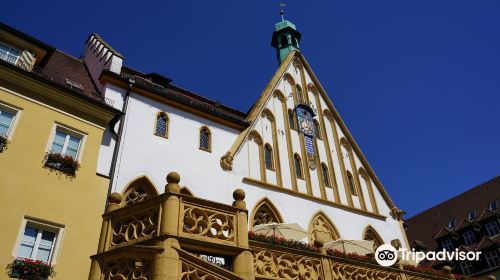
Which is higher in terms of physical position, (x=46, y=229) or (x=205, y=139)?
(x=205, y=139)

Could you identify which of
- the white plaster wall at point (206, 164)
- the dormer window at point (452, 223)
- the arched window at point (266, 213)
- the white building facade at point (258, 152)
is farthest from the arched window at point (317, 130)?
the dormer window at point (452, 223)

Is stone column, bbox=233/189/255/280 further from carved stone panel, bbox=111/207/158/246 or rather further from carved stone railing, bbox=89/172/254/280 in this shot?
carved stone panel, bbox=111/207/158/246

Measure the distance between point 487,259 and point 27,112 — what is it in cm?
3347

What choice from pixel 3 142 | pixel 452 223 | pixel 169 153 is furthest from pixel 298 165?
pixel 452 223

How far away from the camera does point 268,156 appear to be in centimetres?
2044

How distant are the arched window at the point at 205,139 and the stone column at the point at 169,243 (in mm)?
9951

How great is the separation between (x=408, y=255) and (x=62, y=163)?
1546 centimetres

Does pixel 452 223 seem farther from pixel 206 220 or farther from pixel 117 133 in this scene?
pixel 206 220

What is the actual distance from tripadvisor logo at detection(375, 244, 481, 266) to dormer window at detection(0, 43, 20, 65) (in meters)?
13.6

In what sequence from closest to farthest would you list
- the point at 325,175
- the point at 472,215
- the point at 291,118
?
the point at 325,175
the point at 291,118
the point at 472,215

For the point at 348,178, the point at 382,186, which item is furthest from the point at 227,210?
the point at 382,186

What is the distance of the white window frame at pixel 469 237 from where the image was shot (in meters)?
34.7

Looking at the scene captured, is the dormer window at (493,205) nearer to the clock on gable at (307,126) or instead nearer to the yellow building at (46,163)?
the clock on gable at (307,126)

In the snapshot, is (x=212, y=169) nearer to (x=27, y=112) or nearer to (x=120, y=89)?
(x=120, y=89)
